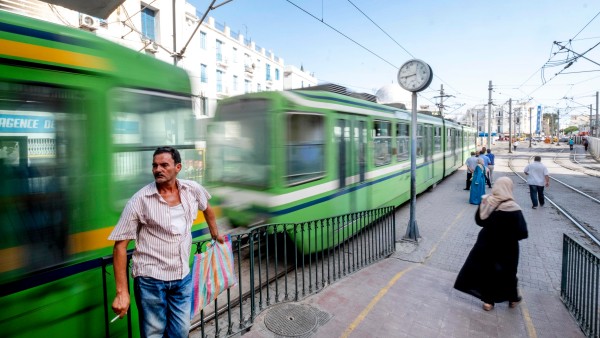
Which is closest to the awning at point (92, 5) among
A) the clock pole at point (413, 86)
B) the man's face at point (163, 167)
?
the man's face at point (163, 167)

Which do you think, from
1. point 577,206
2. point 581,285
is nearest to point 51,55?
point 581,285

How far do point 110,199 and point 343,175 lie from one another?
451cm

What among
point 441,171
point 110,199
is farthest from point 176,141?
point 441,171

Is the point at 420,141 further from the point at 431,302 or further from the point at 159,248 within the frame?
the point at 159,248

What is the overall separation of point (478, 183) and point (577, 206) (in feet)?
11.1

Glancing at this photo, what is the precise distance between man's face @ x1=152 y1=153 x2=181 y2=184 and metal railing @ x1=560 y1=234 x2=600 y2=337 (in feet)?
14.0

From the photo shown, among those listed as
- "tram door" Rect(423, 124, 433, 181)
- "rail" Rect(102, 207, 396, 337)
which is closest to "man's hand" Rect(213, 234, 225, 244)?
"rail" Rect(102, 207, 396, 337)

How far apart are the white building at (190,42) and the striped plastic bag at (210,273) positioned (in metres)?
3.74

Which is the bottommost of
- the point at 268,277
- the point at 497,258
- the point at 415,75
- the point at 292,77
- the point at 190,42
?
the point at 268,277

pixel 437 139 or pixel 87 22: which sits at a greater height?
pixel 87 22

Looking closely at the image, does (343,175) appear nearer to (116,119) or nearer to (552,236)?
(116,119)

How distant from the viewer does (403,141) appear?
9.99m

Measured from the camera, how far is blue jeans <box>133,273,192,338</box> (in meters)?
2.48

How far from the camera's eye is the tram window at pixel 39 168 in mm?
2328
